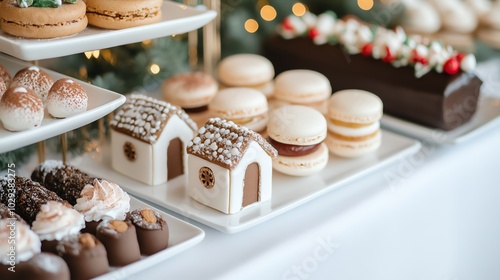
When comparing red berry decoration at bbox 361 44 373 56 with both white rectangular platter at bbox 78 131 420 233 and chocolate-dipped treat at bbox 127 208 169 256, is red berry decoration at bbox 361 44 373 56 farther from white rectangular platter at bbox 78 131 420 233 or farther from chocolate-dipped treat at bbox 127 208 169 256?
chocolate-dipped treat at bbox 127 208 169 256

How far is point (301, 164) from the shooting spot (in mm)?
1678

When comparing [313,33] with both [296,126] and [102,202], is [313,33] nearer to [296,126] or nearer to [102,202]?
[296,126]

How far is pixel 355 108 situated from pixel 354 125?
0.05m

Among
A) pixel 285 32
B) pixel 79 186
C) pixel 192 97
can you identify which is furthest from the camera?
pixel 285 32

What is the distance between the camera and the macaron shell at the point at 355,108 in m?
1.81

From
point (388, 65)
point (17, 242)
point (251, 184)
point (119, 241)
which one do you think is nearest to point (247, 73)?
point (388, 65)

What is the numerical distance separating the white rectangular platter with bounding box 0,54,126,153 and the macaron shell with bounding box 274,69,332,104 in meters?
0.74

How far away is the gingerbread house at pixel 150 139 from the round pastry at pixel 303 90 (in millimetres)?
418

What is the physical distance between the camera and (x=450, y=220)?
1814 mm

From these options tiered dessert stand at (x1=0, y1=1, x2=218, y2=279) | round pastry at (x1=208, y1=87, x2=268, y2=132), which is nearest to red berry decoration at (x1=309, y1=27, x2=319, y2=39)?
round pastry at (x1=208, y1=87, x2=268, y2=132)

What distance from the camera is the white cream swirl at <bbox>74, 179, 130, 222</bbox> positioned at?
1306mm

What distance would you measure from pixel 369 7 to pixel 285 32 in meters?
0.52

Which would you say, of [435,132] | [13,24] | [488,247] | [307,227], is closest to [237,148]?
[307,227]

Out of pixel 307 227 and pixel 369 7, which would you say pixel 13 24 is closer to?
pixel 307 227
